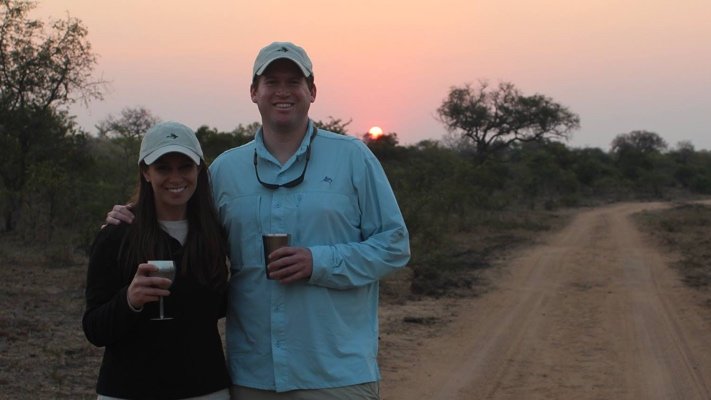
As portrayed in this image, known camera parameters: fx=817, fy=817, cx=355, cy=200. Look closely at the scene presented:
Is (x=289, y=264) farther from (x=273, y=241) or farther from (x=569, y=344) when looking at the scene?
(x=569, y=344)

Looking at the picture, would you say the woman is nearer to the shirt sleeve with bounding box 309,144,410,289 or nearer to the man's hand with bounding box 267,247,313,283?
the man's hand with bounding box 267,247,313,283

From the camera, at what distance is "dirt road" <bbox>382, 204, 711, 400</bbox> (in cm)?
623

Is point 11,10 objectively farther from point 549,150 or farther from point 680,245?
point 549,150

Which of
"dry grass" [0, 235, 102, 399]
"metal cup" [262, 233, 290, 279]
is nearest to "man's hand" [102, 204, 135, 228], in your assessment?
"metal cup" [262, 233, 290, 279]

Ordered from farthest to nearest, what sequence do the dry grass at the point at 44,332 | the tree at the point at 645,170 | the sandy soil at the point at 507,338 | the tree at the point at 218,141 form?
the tree at the point at 645,170 < the tree at the point at 218,141 < the sandy soil at the point at 507,338 < the dry grass at the point at 44,332

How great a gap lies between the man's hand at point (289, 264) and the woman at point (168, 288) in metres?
0.20

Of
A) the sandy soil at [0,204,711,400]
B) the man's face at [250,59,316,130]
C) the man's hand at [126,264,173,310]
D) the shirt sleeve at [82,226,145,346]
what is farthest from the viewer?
the sandy soil at [0,204,711,400]

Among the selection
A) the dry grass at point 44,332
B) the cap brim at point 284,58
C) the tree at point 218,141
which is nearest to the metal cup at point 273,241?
the cap brim at point 284,58

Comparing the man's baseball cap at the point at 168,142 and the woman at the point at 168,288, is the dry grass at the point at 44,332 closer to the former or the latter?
the woman at the point at 168,288

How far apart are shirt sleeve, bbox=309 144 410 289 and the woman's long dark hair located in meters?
0.29

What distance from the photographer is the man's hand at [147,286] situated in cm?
219

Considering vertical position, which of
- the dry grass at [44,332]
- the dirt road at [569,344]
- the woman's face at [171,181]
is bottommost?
the dirt road at [569,344]

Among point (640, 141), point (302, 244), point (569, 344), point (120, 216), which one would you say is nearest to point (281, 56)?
point (302, 244)

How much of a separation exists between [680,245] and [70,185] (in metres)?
11.7
